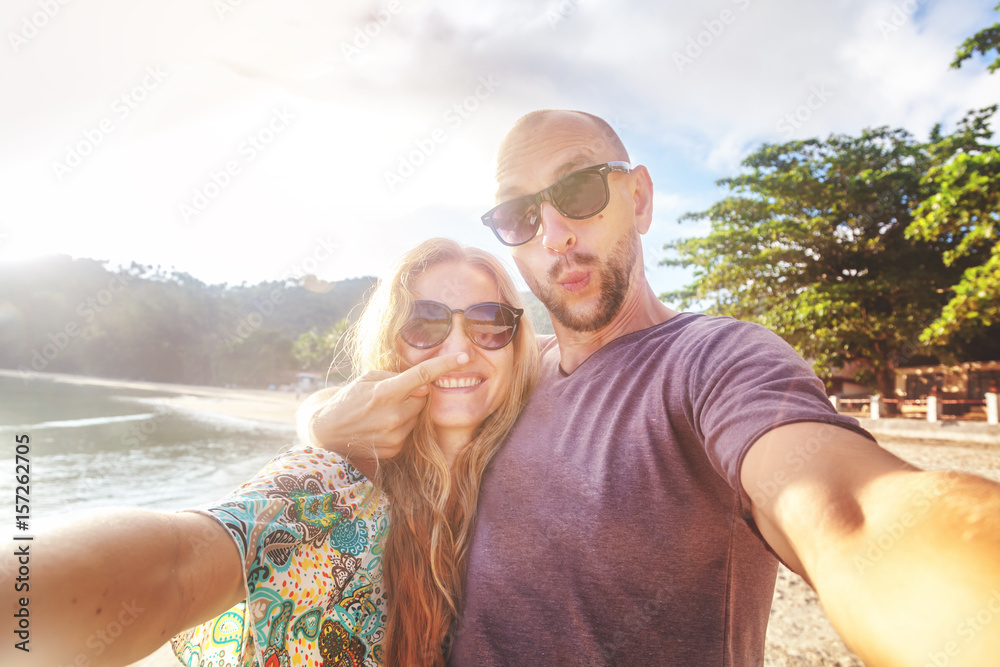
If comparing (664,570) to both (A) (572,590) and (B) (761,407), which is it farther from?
(B) (761,407)

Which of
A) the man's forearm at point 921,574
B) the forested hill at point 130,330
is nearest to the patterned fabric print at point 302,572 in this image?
the man's forearm at point 921,574

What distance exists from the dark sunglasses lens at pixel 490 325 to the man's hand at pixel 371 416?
Answer: 24 cm

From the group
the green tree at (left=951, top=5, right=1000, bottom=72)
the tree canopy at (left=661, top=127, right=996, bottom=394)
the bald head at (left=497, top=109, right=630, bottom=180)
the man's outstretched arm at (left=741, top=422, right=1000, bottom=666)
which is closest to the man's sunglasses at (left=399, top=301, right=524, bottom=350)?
the bald head at (left=497, top=109, right=630, bottom=180)

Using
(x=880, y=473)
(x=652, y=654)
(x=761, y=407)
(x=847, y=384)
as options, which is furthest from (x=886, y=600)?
(x=847, y=384)

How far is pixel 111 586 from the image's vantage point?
803 millimetres

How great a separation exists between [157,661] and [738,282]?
713 inches

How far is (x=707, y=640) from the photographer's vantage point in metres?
1.23

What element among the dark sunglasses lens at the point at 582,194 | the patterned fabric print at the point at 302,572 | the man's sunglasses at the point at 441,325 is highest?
the dark sunglasses lens at the point at 582,194

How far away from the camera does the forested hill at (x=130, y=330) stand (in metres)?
54.8

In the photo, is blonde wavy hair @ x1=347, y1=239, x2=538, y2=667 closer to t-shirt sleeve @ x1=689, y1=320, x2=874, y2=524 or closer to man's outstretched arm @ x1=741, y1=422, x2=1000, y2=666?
t-shirt sleeve @ x1=689, y1=320, x2=874, y2=524

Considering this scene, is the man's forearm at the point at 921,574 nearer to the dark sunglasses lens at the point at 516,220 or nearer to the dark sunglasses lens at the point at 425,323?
the dark sunglasses lens at the point at 425,323

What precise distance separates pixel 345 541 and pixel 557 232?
1.47 metres

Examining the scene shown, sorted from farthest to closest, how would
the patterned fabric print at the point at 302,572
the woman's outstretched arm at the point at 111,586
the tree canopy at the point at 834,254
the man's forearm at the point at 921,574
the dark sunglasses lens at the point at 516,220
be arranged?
the tree canopy at the point at 834,254, the dark sunglasses lens at the point at 516,220, the patterned fabric print at the point at 302,572, the woman's outstretched arm at the point at 111,586, the man's forearm at the point at 921,574

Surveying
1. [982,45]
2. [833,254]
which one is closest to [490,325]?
[982,45]
